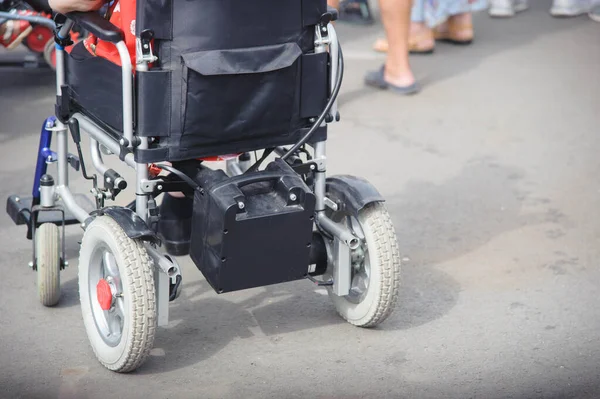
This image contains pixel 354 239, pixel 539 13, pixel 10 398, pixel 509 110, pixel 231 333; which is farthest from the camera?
pixel 539 13

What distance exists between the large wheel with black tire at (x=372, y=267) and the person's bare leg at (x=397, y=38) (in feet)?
10.8

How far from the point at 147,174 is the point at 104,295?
501 mm

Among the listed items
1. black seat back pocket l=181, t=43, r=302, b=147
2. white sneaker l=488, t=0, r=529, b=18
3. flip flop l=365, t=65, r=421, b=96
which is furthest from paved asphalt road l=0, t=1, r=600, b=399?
white sneaker l=488, t=0, r=529, b=18

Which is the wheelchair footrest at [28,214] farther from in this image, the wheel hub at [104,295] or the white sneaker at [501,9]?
the white sneaker at [501,9]

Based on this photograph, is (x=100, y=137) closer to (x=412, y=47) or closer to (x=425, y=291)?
(x=425, y=291)

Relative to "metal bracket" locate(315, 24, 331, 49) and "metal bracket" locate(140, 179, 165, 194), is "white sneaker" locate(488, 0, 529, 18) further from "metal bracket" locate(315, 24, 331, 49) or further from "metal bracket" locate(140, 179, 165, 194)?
"metal bracket" locate(140, 179, 165, 194)

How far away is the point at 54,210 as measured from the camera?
4422 mm

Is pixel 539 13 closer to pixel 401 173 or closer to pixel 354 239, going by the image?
pixel 401 173

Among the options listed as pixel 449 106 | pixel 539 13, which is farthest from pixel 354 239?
pixel 539 13

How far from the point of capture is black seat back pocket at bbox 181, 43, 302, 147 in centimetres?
360

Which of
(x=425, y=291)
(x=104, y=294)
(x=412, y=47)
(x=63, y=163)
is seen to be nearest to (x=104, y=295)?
(x=104, y=294)

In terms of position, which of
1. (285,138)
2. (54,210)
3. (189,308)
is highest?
(285,138)

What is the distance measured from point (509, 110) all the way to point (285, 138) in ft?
12.1

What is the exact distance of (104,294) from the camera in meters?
3.90
